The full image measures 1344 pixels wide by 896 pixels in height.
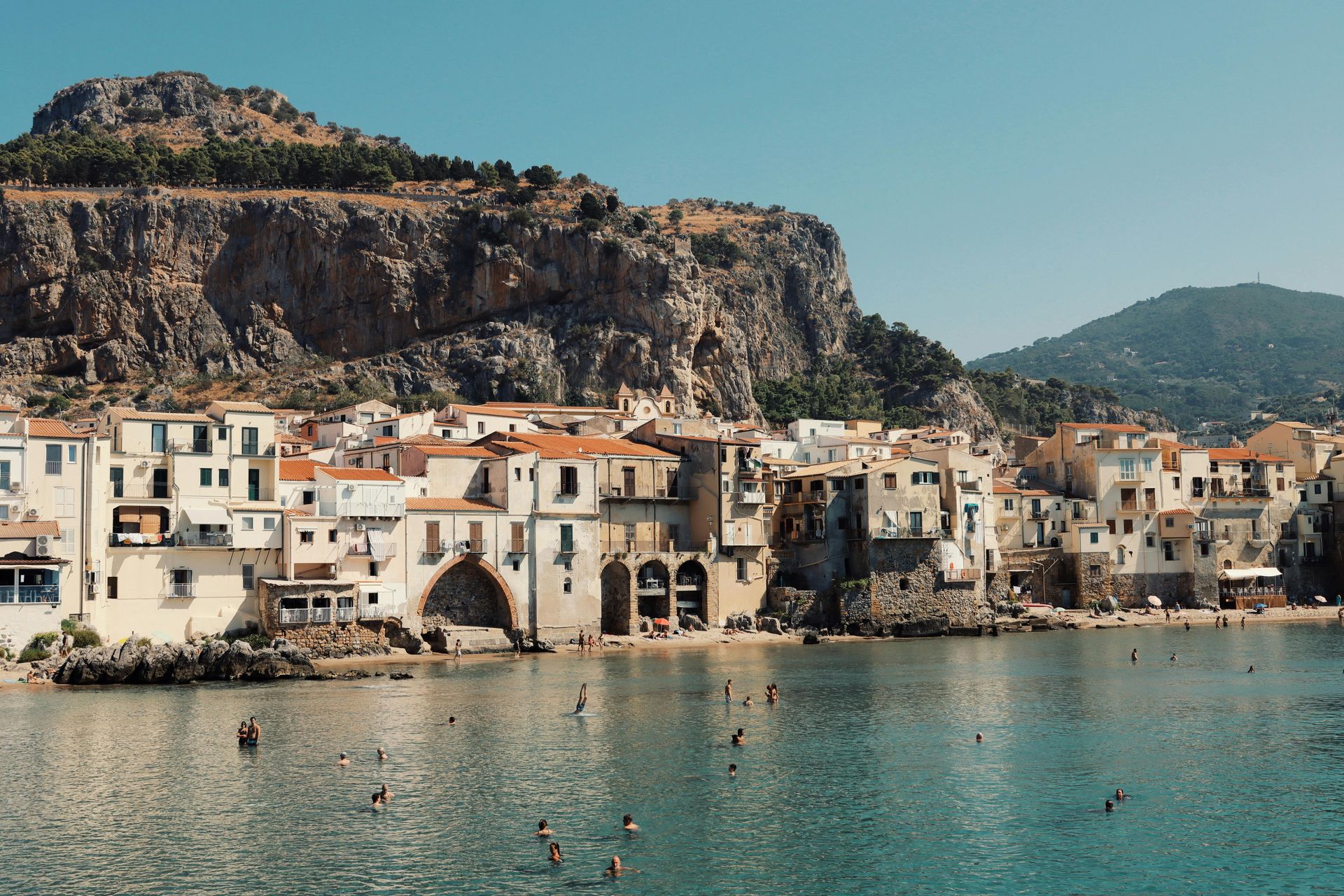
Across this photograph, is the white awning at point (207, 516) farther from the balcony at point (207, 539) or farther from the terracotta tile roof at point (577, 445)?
the terracotta tile roof at point (577, 445)

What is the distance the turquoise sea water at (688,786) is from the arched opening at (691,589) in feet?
69.1

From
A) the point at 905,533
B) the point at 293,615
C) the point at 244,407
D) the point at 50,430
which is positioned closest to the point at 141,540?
the point at 50,430

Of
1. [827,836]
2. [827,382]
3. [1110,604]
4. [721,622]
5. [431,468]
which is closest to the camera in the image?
[827,836]

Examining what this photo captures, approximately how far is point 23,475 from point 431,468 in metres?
21.3

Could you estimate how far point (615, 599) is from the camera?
3297 inches

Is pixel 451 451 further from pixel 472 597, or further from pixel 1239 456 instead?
pixel 1239 456

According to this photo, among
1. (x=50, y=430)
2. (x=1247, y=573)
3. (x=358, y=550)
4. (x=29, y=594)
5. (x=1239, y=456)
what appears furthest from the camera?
(x=1239, y=456)

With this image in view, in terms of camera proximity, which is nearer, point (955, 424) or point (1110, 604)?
point (1110, 604)

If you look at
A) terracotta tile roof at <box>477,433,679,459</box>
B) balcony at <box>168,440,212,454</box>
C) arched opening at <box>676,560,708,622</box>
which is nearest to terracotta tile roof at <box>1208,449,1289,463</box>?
arched opening at <box>676,560,708,622</box>

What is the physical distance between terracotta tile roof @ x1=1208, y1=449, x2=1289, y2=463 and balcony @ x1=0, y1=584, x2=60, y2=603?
81460 mm

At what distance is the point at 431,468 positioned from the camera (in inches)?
3108

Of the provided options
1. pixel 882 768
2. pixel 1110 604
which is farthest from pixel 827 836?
pixel 1110 604

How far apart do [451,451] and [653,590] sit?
47.4ft

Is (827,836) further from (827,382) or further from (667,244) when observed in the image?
(827,382)
